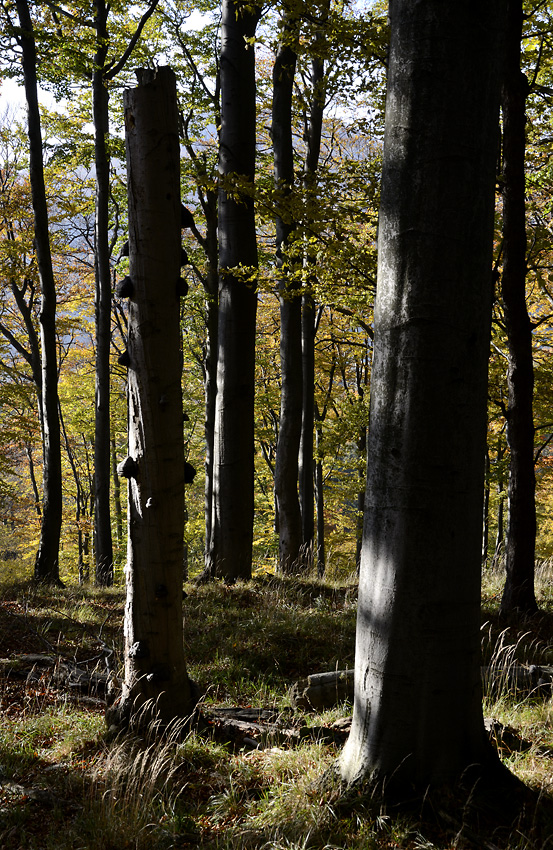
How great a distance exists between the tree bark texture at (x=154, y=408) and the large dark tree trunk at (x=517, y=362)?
4132 millimetres

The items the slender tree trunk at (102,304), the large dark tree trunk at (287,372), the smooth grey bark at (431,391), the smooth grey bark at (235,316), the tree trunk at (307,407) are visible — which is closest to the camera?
the smooth grey bark at (431,391)

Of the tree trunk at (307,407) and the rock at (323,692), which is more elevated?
Result: the tree trunk at (307,407)

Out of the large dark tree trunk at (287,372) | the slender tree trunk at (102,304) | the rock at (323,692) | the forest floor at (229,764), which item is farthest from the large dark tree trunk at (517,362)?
the slender tree trunk at (102,304)

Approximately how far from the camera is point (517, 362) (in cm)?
667

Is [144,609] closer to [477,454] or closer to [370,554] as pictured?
[370,554]

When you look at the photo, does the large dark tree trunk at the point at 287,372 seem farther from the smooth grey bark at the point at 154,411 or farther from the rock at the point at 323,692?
the smooth grey bark at the point at 154,411

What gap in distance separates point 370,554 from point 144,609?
1621mm

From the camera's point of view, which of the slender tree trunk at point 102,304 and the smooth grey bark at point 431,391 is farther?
the slender tree trunk at point 102,304

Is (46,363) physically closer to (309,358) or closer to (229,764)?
(309,358)

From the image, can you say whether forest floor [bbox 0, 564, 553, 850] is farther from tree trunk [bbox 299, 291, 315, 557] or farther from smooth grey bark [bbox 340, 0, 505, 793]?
tree trunk [bbox 299, 291, 315, 557]

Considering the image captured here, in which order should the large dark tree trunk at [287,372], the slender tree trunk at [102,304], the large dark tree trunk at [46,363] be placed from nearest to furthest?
1. the large dark tree trunk at [46,363]
2. the large dark tree trunk at [287,372]
3. the slender tree trunk at [102,304]

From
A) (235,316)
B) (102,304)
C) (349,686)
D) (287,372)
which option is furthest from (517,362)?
(102,304)

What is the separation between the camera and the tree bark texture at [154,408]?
145 inches

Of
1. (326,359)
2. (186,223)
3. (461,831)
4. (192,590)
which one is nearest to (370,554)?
(461,831)
